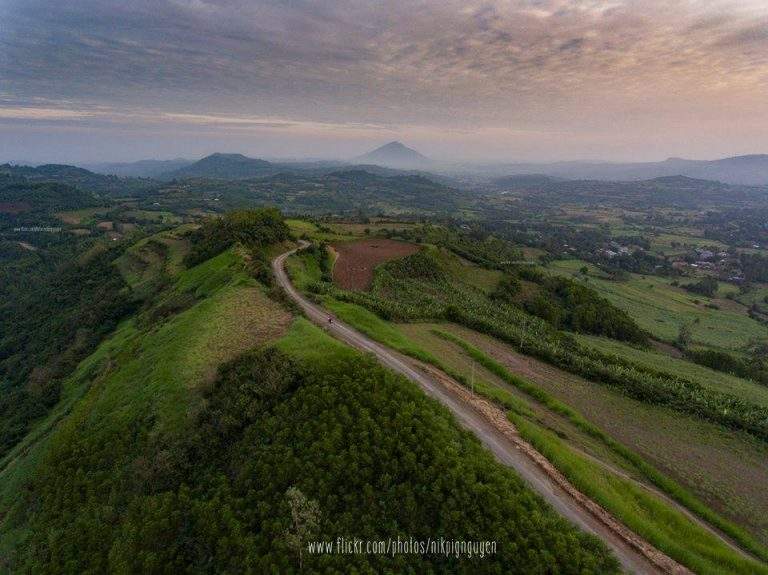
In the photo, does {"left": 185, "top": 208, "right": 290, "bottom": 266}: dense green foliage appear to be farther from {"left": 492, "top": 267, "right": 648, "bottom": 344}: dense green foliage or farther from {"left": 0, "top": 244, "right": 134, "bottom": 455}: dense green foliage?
{"left": 492, "top": 267, "right": 648, "bottom": 344}: dense green foliage

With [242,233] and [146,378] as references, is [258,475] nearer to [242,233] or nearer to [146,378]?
[146,378]

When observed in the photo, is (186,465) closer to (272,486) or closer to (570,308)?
(272,486)

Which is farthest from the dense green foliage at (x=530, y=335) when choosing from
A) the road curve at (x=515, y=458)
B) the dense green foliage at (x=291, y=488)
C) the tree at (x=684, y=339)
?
the tree at (x=684, y=339)

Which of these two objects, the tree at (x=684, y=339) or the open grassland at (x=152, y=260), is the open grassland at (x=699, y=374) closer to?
the tree at (x=684, y=339)

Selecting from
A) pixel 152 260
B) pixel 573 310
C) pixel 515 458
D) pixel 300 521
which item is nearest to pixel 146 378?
pixel 300 521

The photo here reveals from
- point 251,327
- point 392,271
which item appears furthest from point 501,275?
point 251,327
